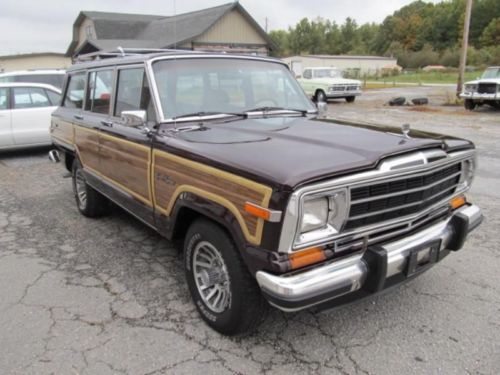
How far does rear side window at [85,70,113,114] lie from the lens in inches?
180

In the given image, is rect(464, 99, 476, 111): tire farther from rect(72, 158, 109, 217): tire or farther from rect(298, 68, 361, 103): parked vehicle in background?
rect(72, 158, 109, 217): tire

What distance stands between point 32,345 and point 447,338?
284cm

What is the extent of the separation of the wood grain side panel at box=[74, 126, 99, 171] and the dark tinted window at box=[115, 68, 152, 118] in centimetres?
63

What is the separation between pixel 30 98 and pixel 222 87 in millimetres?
7534

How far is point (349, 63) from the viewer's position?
6800 centimetres

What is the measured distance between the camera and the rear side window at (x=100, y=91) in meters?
4.57

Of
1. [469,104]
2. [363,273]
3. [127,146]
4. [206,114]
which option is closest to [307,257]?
[363,273]

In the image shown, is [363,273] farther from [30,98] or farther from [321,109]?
[30,98]

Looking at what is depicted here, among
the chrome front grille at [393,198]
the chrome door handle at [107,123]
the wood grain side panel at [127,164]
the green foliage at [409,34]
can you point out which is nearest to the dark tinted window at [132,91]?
the chrome door handle at [107,123]

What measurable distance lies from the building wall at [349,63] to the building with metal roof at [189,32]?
23.0m

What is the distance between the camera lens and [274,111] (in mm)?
4145

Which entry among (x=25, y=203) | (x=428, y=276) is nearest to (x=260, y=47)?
(x=25, y=203)

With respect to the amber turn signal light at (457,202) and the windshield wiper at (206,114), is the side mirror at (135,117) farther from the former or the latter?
the amber turn signal light at (457,202)

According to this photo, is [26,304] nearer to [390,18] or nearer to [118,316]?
[118,316]
